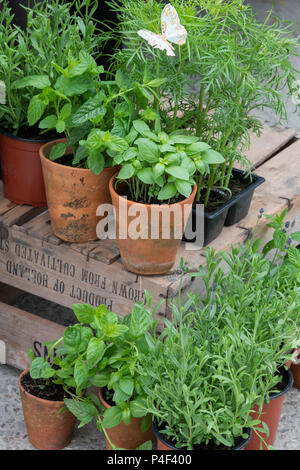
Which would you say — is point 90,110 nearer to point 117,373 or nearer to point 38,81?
point 38,81

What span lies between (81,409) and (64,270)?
40 cm

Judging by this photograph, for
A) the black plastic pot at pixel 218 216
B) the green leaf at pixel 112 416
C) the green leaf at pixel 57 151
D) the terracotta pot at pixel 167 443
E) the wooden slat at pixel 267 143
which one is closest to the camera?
the terracotta pot at pixel 167 443

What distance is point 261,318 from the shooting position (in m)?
Result: 1.58

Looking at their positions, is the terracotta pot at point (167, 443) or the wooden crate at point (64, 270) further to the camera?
the wooden crate at point (64, 270)

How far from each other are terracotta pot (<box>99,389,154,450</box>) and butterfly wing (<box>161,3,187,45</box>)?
3.06 ft

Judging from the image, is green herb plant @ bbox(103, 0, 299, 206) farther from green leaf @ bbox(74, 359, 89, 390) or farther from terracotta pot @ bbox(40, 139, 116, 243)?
green leaf @ bbox(74, 359, 89, 390)

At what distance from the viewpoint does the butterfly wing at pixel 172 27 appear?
1.49 meters

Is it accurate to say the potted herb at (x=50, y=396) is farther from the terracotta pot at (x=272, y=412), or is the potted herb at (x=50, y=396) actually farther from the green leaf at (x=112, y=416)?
the terracotta pot at (x=272, y=412)

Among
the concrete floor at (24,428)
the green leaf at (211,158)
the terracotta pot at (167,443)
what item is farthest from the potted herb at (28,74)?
the terracotta pot at (167,443)

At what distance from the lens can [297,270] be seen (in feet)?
5.58

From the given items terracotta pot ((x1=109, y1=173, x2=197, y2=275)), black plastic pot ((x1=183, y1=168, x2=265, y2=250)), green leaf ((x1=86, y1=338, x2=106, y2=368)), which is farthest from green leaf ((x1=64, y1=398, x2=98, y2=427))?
black plastic pot ((x1=183, y1=168, x2=265, y2=250))

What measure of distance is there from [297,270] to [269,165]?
69 centimetres

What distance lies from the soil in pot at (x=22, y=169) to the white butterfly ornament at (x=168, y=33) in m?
0.45
